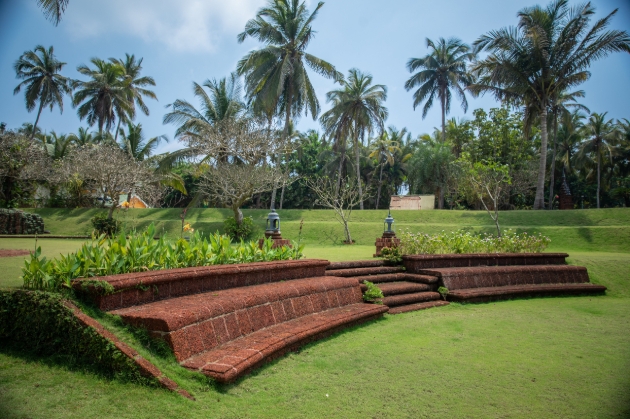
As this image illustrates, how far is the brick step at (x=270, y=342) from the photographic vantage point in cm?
340

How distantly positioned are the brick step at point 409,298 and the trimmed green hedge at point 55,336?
14.0 ft

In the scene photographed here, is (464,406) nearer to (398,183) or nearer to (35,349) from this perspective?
(35,349)

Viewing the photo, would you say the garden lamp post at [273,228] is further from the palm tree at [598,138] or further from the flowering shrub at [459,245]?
the palm tree at [598,138]

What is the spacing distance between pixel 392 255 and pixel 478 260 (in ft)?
7.22

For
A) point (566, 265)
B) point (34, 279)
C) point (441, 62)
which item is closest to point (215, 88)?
point (441, 62)

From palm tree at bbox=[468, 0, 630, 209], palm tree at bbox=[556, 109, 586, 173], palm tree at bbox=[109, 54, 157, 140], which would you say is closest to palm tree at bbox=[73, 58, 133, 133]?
palm tree at bbox=[109, 54, 157, 140]

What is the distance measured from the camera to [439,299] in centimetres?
763

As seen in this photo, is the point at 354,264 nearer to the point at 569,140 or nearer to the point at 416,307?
the point at 416,307

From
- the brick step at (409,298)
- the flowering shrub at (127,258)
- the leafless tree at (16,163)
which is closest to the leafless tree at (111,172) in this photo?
the leafless tree at (16,163)

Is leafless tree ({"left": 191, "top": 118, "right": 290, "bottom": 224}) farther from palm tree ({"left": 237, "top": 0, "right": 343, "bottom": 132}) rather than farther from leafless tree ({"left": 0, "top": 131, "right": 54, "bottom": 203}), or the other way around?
leafless tree ({"left": 0, "top": 131, "right": 54, "bottom": 203})

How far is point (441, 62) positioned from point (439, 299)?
28.8 metres

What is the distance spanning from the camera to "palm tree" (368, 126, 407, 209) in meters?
38.2

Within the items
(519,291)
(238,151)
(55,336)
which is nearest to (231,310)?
(55,336)

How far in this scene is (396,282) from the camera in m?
7.86
